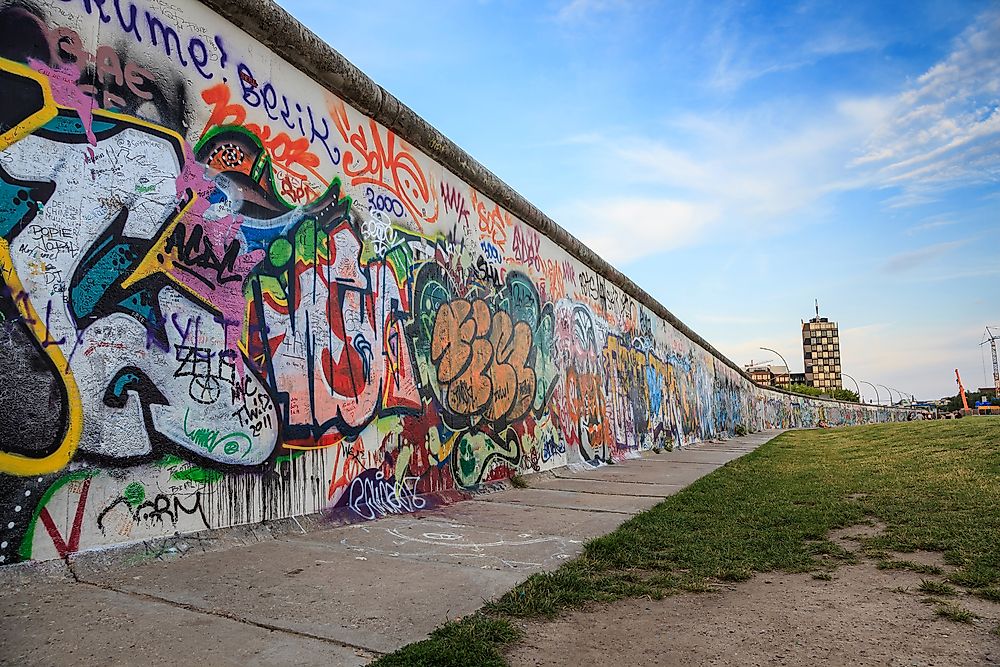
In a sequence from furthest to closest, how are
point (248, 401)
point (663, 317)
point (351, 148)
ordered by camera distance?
point (663, 317) → point (351, 148) → point (248, 401)

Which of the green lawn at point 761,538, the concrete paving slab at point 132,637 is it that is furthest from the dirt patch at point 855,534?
the concrete paving slab at point 132,637

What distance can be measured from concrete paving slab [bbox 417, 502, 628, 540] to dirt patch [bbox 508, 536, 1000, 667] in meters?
1.47

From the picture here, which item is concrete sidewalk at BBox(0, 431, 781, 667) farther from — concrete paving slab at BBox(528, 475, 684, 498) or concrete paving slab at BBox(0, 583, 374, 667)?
concrete paving slab at BBox(528, 475, 684, 498)

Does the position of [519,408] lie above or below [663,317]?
below

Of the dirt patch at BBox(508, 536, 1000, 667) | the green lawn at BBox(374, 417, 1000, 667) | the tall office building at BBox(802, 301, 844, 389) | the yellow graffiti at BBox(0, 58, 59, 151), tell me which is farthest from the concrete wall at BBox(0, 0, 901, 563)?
the tall office building at BBox(802, 301, 844, 389)

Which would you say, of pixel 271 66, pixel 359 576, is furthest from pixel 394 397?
pixel 271 66

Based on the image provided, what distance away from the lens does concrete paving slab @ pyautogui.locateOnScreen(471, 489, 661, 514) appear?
5520mm

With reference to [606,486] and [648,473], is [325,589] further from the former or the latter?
[648,473]

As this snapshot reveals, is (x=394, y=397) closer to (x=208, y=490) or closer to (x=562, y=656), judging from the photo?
(x=208, y=490)

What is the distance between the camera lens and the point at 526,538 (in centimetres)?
418

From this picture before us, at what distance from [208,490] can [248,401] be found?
1.96 ft

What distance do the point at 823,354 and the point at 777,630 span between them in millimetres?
186167

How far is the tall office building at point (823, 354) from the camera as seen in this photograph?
16612cm

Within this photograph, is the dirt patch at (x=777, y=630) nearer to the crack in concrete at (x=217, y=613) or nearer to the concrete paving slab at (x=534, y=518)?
the crack in concrete at (x=217, y=613)
